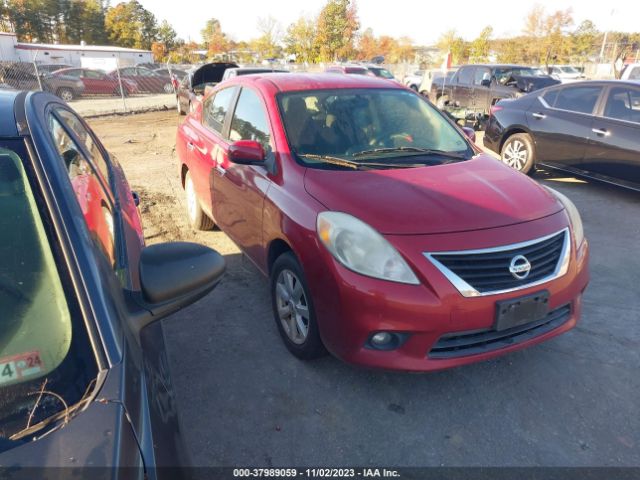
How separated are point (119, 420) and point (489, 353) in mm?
1902

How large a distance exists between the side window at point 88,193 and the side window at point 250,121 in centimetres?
122

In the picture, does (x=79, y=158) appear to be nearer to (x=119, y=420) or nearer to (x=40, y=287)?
(x=40, y=287)

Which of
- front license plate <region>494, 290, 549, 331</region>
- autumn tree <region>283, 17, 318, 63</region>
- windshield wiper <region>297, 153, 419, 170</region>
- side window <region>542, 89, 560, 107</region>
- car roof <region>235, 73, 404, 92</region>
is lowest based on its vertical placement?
front license plate <region>494, 290, 549, 331</region>

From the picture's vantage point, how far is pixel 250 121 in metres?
3.51

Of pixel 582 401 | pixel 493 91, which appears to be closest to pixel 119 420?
pixel 582 401

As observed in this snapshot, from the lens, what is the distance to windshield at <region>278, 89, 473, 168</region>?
3.12 meters

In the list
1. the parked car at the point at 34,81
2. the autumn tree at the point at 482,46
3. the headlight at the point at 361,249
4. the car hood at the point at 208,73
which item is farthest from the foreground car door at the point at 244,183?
the autumn tree at the point at 482,46

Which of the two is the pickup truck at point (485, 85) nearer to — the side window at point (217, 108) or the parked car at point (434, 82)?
the parked car at point (434, 82)

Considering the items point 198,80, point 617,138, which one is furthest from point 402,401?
point 198,80

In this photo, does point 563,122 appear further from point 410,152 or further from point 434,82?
point 434,82

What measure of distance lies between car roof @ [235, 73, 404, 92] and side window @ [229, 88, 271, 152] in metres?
0.16

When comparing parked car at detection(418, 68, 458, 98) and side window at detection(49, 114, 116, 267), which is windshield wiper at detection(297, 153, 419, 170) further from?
parked car at detection(418, 68, 458, 98)

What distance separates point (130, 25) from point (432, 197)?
216ft

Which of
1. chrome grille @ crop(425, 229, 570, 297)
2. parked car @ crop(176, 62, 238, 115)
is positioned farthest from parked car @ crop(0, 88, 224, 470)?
parked car @ crop(176, 62, 238, 115)
